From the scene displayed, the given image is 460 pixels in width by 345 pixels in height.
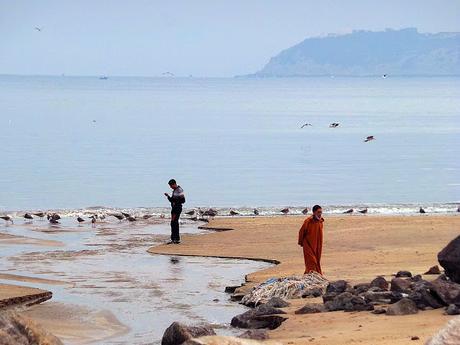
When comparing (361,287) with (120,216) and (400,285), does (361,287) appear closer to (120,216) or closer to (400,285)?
(400,285)

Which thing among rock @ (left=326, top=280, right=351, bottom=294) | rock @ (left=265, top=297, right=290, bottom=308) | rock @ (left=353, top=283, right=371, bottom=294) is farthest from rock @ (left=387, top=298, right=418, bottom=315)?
rock @ (left=265, top=297, right=290, bottom=308)

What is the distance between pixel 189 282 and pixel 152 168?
119 ft

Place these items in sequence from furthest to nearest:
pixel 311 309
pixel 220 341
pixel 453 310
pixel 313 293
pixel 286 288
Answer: pixel 286 288
pixel 313 293
pixel 311 309
pixel 453 310
pixel 220 341

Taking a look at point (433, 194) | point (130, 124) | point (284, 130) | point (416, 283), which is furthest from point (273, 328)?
point (130, 124)

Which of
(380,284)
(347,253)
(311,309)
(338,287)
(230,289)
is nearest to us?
(311,309)

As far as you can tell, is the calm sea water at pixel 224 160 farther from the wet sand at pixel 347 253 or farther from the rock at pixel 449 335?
the rock at pixel 449 335

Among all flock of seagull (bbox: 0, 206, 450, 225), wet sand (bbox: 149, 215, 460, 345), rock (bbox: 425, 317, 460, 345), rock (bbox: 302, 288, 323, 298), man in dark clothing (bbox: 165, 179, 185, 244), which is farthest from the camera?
flock of seagull (bbox: 0, 206, 450, 225)

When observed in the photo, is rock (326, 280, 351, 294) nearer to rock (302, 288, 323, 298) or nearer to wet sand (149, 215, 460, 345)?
wet sand (149, 215, 460, 345)

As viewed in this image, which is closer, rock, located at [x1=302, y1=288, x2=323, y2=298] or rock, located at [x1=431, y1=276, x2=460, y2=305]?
rock, located at [x1=431, y1=276, x2=460, y2=305]

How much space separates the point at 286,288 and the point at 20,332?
8.17 m

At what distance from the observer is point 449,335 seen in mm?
9938

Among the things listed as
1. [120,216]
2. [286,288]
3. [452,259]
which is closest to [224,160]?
[120,216]

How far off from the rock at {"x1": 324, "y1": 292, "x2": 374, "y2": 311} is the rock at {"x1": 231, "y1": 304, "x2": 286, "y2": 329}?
72cm

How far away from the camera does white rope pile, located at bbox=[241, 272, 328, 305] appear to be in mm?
18141
